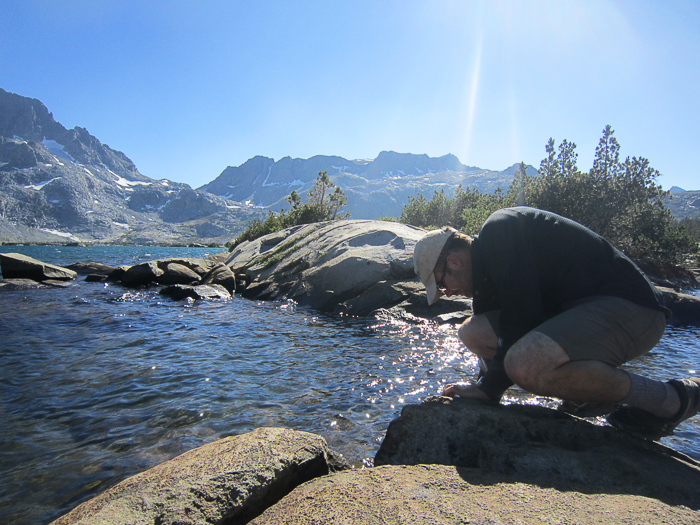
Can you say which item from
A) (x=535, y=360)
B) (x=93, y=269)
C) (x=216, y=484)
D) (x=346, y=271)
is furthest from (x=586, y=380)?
(x=93, y=269)

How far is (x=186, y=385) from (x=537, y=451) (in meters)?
5.11

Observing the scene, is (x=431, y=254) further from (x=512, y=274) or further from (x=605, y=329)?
(x=605, y=329)

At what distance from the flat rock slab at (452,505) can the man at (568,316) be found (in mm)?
997

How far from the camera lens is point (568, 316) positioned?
3.27m

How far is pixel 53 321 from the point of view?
11.1m

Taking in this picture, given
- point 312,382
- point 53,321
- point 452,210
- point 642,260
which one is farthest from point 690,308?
point 452,210

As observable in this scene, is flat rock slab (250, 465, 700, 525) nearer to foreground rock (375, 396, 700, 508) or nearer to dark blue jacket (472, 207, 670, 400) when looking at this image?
foreground rock (375, 396, 700, 508)

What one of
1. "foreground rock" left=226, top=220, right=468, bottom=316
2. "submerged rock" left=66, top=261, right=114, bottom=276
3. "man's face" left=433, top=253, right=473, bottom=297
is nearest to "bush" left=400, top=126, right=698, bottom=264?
"foreground rock" left=226, top=220, right=468, bottom=316

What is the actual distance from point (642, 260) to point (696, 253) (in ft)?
16.1

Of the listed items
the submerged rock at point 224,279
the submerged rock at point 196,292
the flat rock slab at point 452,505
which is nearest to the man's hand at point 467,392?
the flat rock slab at point 452,505

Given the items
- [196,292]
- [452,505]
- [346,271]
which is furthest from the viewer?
[196,292]

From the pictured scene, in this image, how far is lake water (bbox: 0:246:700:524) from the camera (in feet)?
13.0

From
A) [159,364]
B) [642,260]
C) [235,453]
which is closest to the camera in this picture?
[235,453]

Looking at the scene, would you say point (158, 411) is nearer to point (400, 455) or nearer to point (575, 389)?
point (400, 455)
